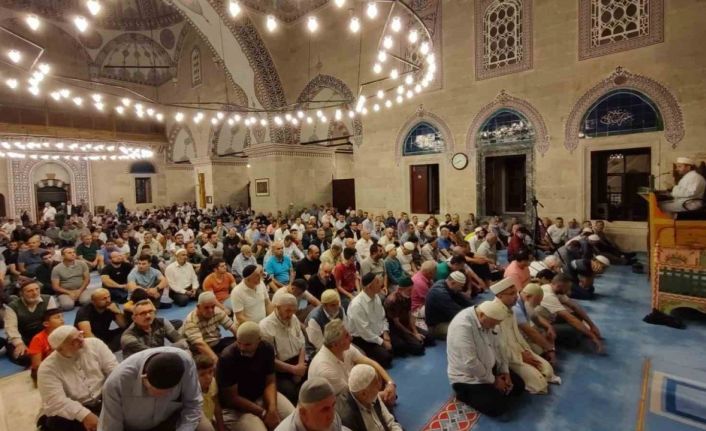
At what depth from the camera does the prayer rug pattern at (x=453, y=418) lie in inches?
101

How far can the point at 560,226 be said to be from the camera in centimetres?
818

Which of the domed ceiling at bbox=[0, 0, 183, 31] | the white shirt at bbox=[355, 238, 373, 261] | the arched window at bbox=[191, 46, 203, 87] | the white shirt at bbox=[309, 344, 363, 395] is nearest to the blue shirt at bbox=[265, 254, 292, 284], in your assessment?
the white shirt at bbox=[355, 238, 373, 261]

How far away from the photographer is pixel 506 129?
29.9ft

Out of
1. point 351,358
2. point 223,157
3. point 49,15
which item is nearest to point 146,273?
point 351,358

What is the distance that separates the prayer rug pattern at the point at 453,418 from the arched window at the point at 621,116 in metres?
7.40

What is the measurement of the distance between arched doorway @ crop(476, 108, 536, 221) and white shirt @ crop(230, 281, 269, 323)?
7.37 metres

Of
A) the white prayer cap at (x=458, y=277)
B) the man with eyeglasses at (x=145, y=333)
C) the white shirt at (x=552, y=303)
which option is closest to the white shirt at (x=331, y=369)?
the man with eyeglasses at (x=145, y=333)

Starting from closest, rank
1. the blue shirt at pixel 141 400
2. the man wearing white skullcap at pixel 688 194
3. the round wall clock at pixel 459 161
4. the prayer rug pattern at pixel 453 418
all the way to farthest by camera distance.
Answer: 1. the blue shirt at pixel 141 400
2. the prayer rug pattern at pixel 453 418
3. the man wearing white skullcap at pixel 688 194
4. the round wall clock at pixel 459 161

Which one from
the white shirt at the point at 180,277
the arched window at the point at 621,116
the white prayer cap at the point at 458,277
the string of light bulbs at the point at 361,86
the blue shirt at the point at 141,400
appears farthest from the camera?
the arched window at the point at 621,116

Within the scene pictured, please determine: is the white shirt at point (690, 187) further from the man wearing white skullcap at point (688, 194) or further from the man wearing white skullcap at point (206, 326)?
the man wearing white skullcap at point (206, 326)

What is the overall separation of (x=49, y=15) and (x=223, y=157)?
9.11 metres

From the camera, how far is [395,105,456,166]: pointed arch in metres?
10.0

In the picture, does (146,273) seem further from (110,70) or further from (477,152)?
(110,70)

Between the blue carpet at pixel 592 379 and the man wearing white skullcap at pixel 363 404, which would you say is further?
the blue carpet at pixel 592 379
